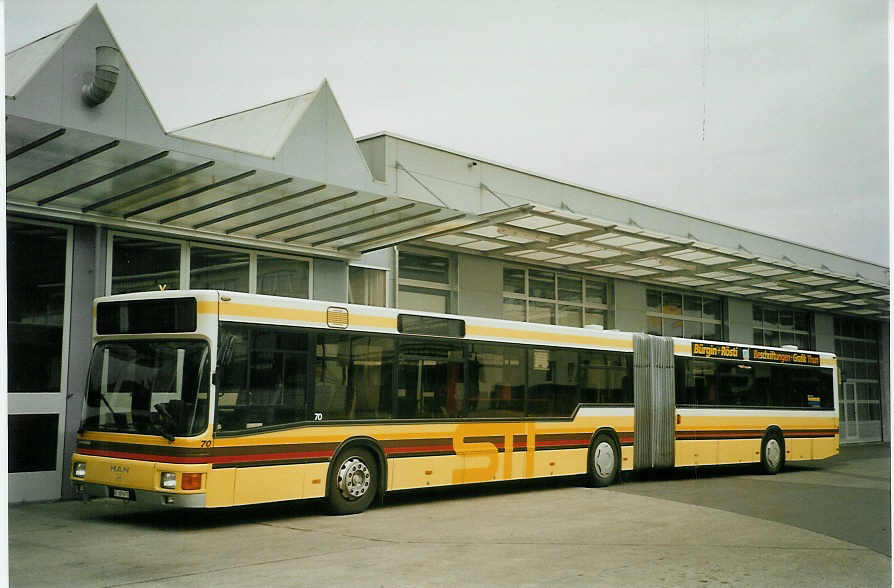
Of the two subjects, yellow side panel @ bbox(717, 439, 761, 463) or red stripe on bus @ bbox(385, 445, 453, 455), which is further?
yellow side panel @ bbox(717, 439, 761, 463)

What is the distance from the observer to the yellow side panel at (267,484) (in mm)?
10391

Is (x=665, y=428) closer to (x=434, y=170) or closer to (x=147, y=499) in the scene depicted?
(x=434, y=170)

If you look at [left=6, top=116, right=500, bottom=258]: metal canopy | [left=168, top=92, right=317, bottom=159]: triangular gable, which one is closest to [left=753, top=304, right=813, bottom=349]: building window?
[left=6, top=116, right=500, bottom=258]: metal canopy

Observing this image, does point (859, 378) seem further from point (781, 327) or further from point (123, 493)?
point (123, 493)

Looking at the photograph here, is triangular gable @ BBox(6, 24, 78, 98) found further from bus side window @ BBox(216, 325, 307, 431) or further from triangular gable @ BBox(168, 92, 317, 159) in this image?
bus side window @ BBox(216, 325, 307, 431)

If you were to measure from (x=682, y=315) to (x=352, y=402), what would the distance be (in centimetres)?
1765

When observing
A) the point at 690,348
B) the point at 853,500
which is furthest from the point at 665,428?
the point at 853,500

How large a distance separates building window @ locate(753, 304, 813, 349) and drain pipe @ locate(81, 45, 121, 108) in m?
24.4

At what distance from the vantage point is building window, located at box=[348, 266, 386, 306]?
17.9 meters

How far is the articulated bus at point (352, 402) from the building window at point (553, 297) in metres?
4.86

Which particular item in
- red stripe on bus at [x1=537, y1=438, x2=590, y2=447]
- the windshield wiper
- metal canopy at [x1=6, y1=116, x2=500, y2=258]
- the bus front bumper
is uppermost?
metal canopy at [x1=6, y1=116, x2=500, y2=258]

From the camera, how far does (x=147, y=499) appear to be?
10055 millimetres

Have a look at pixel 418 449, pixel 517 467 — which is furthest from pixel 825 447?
pixel 418 449

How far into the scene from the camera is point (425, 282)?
19641 mm
